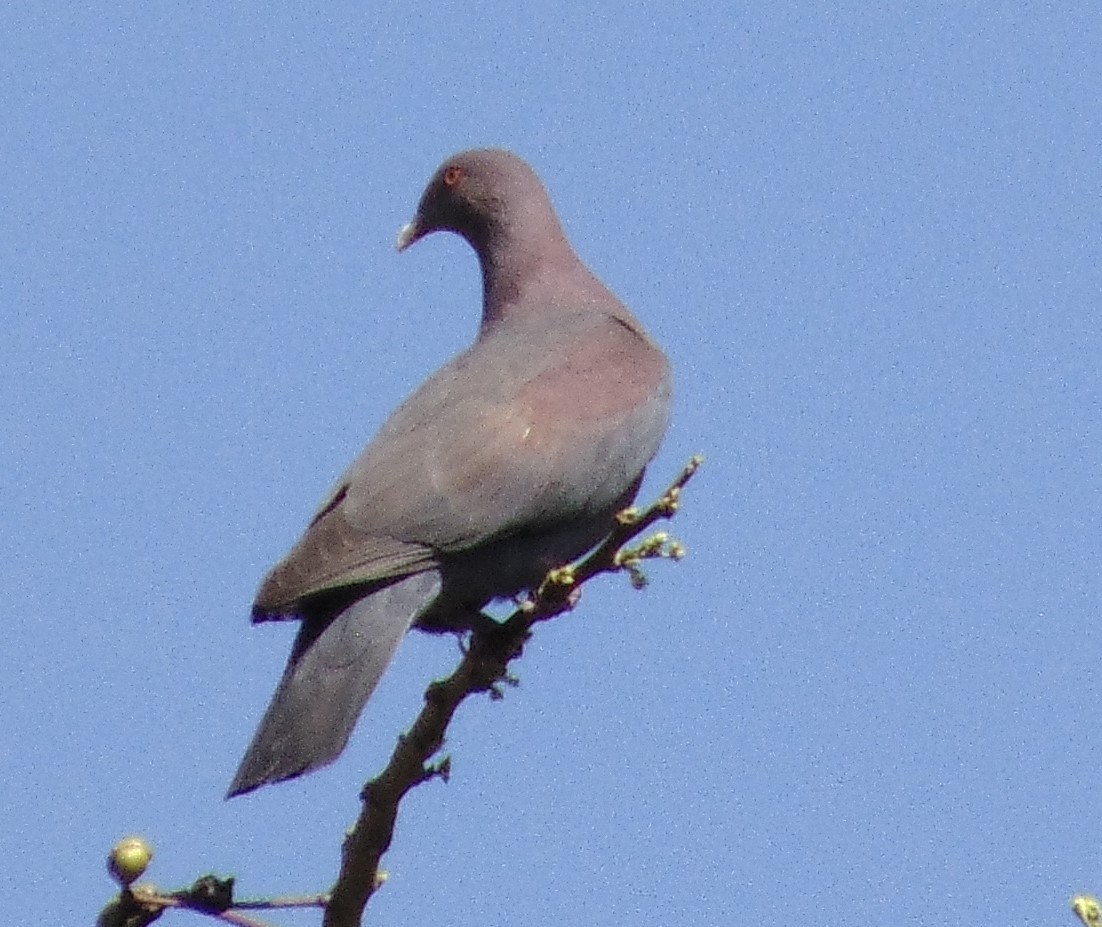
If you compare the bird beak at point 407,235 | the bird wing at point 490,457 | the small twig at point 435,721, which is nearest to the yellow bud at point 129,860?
the small twig at point 435,721

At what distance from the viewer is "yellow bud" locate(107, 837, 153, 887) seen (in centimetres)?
326

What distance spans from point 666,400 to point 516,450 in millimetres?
639

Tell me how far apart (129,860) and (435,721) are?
896 millimetres

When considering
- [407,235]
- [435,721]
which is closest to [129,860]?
[435,721]

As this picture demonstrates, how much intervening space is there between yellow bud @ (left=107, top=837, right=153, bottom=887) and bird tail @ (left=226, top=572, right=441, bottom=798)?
1.06 metres

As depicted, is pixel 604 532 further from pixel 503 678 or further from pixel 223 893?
pixel 223 893

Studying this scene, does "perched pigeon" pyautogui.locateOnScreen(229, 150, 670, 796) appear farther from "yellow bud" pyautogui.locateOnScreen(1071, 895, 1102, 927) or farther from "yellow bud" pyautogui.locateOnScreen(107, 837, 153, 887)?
"yellow bud" pyautogui.locateOnScreen(1071, 895, 1102, 927)

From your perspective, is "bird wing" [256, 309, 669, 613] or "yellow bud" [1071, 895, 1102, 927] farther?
"bird wing" [256, 309, 669, 613]

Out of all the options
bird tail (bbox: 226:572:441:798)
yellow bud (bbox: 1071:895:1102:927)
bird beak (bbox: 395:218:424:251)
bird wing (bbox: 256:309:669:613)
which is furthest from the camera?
bird beak (bbox: 395:218:424:251)

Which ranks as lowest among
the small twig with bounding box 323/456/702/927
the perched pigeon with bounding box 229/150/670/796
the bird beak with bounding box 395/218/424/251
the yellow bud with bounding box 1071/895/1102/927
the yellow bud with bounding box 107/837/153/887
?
the yellow bud with bounding box 1071/895/1102/927

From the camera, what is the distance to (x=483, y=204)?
6.95 meters

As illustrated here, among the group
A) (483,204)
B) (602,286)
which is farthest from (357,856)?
(483,204)

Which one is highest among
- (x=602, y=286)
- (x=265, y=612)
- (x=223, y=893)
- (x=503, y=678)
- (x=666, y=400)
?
(x=602, y=286)

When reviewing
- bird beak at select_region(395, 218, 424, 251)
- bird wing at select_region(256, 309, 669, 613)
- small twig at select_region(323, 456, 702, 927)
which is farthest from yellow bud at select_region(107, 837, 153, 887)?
bird beak at select_region(395, 218, 424, 251)
